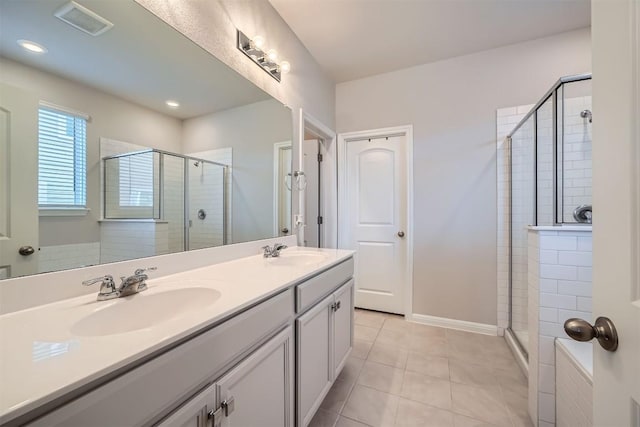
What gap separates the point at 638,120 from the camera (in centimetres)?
42

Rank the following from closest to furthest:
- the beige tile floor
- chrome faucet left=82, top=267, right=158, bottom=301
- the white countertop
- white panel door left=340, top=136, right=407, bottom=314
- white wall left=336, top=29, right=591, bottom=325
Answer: the white countertop
chrome faucet left=82, top=267, right=158, bottom=301
the beige tile floor
white wall left=336, top=29, right=591, bottom=325
white panel door left=340, top=136, right=407, bottom=314

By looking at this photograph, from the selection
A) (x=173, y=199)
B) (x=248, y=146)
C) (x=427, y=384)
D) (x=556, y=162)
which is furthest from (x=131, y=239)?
(x=556, y=162)

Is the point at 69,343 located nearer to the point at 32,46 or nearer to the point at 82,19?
the point at 32,46

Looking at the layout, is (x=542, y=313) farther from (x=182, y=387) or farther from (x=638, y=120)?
(x=182, y=387)

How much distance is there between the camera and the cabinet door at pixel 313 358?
44.6 inches

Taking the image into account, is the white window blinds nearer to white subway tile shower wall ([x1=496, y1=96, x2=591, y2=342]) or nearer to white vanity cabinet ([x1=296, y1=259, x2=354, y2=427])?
white vanity cabinet ([x1=296, y1=259, x2=354, y2=427])

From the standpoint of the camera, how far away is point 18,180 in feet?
2.43

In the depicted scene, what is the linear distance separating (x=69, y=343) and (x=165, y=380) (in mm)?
219

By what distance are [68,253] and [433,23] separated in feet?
8.76

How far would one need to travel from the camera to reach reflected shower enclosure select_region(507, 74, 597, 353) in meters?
1.71

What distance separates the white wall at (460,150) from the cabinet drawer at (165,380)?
2.15m

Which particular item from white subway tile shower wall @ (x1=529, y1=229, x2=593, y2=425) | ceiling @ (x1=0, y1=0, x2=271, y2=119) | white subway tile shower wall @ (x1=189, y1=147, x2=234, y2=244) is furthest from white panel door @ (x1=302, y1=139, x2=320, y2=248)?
white subway tile shower wall @ (x1=529, y1=229, x2=593, y2=425)

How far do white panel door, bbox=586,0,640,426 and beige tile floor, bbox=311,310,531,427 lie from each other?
116cm

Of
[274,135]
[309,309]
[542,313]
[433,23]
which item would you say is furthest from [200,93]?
[542,313]
